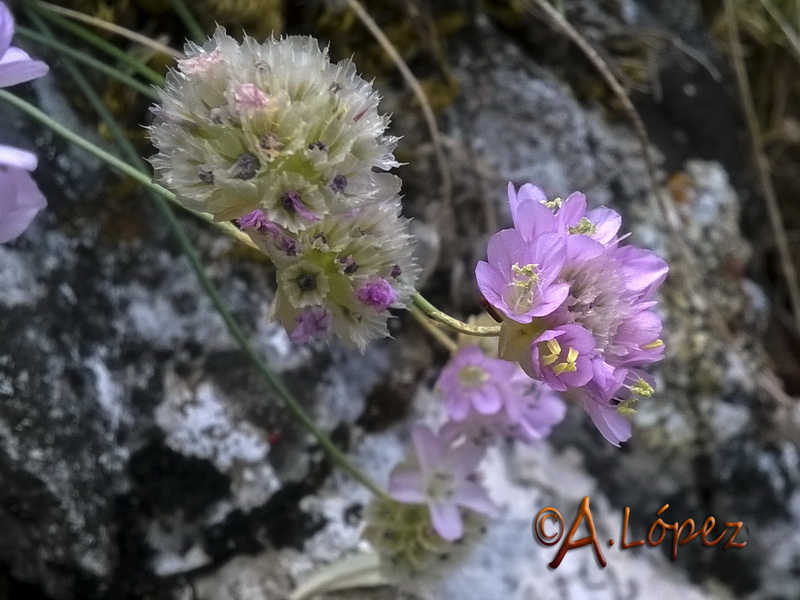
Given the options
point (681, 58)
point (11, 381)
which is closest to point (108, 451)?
point (11, 381)

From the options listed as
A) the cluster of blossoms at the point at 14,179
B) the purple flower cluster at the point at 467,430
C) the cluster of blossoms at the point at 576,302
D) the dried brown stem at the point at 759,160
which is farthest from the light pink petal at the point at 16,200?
the dried brown stem at the point at 759,160

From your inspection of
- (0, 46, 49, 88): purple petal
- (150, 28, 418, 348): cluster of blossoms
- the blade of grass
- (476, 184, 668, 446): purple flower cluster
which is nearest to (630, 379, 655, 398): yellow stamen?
(476, 184, 668, 446): purple flower cluster

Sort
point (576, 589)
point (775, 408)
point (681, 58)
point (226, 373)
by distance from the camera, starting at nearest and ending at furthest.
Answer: point (226, 373), point (576, 589), point (775, 408), point (681, 58)

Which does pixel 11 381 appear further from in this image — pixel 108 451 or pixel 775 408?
pixel 775 408

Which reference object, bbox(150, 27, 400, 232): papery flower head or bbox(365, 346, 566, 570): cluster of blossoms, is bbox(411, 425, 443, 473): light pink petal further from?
bbox(150, 27, 400, 232): papery flower head

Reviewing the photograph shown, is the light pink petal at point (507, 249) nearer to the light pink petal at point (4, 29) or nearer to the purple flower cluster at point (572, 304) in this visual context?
the purple flower cluster at point (572, 304)

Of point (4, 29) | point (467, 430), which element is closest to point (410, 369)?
point (467, 430)
